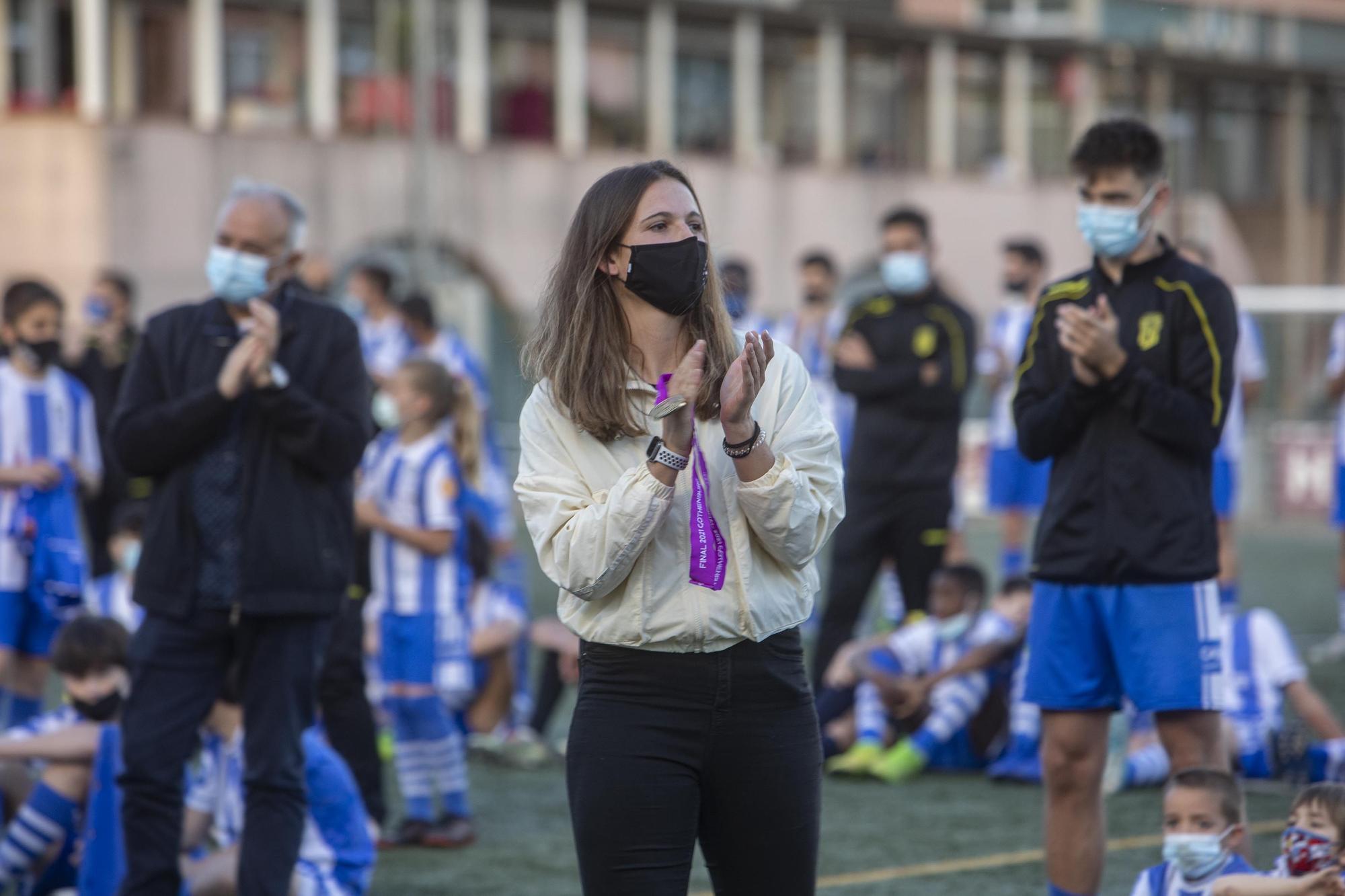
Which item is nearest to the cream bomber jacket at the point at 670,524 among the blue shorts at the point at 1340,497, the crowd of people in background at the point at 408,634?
the crowd of people in background at the point at 408,634

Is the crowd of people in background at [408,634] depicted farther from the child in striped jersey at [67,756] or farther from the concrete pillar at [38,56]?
the concrete pillar at [38,56]

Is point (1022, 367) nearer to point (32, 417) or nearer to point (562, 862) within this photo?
point (562, 862)

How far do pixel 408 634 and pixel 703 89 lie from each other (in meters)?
27.9

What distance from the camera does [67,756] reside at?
5531 millimetres

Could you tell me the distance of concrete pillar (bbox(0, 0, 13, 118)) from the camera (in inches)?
993

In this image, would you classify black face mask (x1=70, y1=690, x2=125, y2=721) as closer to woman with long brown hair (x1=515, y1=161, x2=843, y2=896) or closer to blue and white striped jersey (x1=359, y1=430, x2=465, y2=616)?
blue and white striped jersey (x1=359, y1=430, x2=465, y2=616)

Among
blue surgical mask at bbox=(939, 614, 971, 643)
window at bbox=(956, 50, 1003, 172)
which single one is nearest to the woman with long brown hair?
blue surgical mask at bbox=(939, 614, 971, 643)

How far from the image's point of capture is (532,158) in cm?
3069

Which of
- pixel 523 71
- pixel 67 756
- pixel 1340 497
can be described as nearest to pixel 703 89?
pixel 523 71

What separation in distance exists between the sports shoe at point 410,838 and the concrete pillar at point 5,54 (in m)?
20.9

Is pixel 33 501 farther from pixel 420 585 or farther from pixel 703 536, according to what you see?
pixel 703 536

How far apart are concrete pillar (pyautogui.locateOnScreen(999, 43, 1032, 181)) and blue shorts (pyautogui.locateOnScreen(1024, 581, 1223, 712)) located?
33.7 metres

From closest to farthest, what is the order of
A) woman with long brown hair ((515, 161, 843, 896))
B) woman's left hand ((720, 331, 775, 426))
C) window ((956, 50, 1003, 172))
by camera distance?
woman's left hand ((720, 331, 775, 426))
woman with long brown hair ((515, 161, 843, 896))
window ((956, 50, 1003, 172))

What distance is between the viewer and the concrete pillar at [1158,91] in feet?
130
